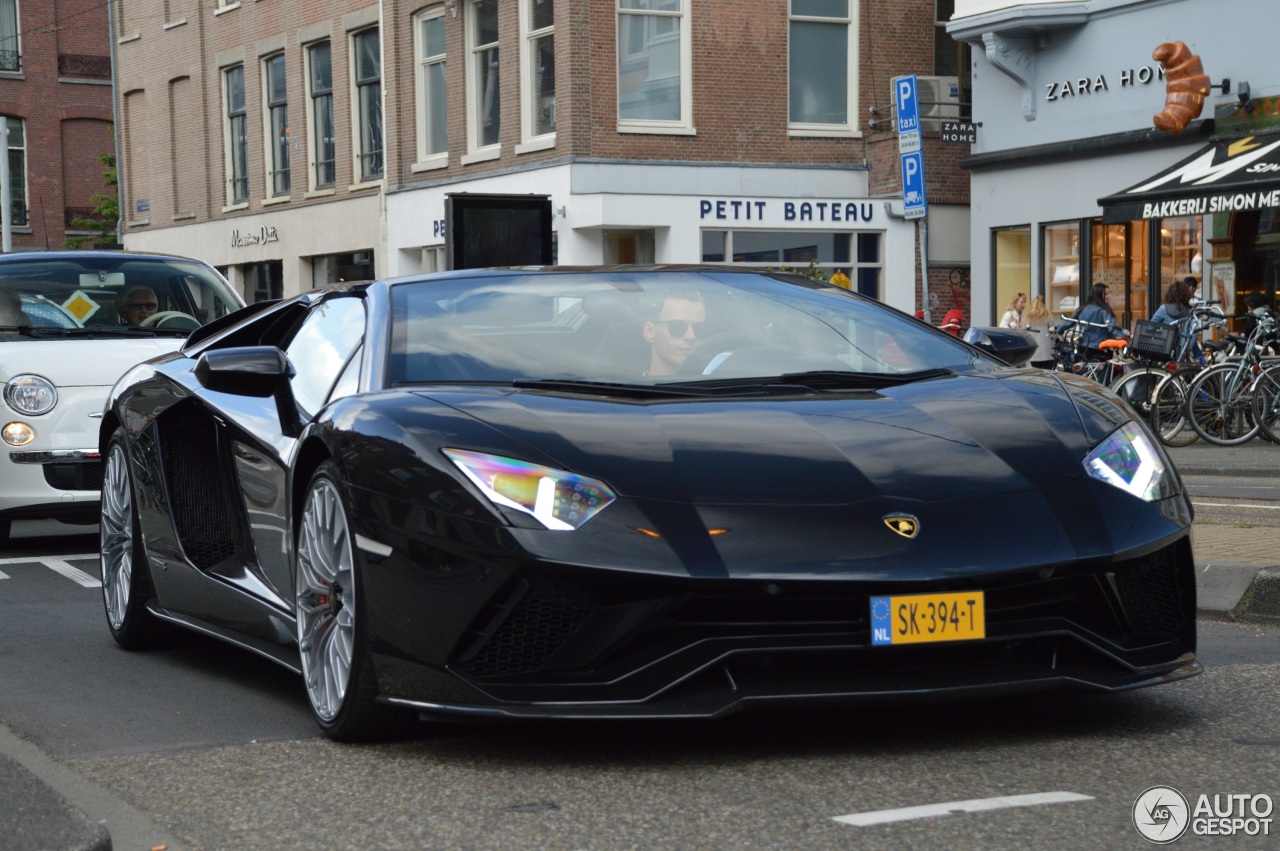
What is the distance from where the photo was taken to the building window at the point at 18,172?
50.7 metres

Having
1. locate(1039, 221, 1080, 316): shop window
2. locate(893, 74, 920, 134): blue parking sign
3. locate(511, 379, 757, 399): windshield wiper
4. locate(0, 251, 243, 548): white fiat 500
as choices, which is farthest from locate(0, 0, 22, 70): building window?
locate(511, 379, 757, 399): windshield wiper

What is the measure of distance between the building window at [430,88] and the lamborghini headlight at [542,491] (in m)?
29.2

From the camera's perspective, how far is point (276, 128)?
129ft

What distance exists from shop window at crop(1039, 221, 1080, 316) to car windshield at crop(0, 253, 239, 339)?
17.0 metres

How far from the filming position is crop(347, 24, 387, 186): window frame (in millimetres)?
35225

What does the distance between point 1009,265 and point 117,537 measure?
73.5 feet

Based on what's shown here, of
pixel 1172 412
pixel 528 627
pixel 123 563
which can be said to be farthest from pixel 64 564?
pixel 1172 412

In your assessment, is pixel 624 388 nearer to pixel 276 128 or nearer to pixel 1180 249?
pixel 1180 249

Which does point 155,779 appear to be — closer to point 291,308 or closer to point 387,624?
point 387,624

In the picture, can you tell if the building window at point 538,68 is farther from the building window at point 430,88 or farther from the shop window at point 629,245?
the building window at point 430,88

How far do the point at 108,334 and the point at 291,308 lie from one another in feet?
15.0

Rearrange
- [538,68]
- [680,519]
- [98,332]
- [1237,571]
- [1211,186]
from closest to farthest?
[680,519]
[1237,571]
[98,332]
[1211,186]
[538,68]

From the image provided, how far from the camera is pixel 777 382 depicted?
201 inches

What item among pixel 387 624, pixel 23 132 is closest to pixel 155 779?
pixel 387 624
